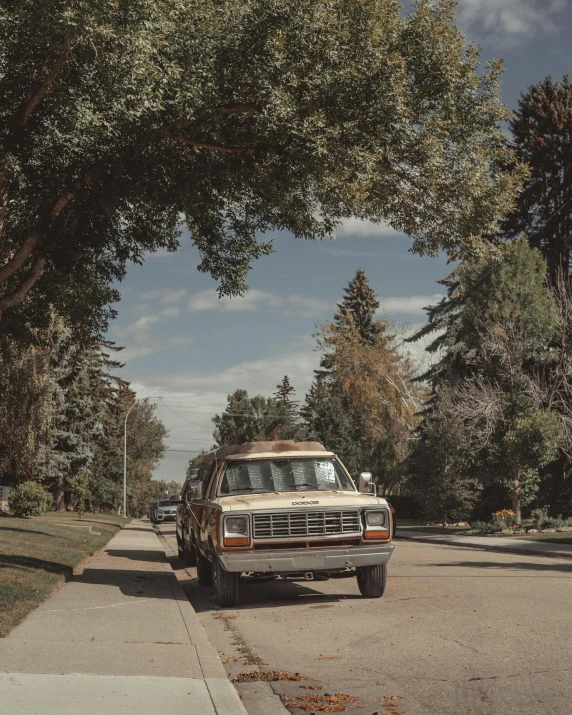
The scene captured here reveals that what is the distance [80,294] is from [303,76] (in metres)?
7.10

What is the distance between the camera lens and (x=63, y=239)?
15.0m

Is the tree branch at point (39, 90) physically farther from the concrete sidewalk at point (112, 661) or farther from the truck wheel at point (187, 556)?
the truck wheel at point (187, 556)

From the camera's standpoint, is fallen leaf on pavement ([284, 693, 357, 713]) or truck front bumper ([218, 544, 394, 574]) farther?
truck front bumper ([218, 544, 394, 574])

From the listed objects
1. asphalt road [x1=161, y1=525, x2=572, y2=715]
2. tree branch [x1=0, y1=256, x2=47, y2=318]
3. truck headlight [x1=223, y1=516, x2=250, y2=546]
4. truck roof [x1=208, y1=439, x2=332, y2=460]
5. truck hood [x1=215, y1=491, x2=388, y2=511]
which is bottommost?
asphalt road [x1=161, y1=525, x2=572, y2=715]

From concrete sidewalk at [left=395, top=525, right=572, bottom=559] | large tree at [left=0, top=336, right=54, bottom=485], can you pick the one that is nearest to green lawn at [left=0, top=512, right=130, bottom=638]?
large tree at [left=0, top=336, right=54, bottom=485]

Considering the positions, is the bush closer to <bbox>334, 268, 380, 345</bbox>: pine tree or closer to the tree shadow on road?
the tree shadow on road

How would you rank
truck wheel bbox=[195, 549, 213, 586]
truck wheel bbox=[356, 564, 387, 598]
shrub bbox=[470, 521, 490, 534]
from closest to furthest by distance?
truck wheel bbox=[356, 564, 387, 598]
truck wheel bbox=[195, 549, 213, 586]
shrub bbox=[470, 521, 490, 534]

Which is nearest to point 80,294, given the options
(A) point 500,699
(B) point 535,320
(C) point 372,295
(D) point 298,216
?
(D) point 298,216

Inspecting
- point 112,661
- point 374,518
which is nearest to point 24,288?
point 374,518

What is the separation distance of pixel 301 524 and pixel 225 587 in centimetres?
138

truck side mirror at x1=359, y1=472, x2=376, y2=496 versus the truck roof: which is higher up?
the truck roof

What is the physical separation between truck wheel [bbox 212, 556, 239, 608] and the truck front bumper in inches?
16.9

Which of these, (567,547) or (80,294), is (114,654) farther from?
(567,547)

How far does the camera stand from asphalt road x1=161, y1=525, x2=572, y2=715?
6.44 meters
